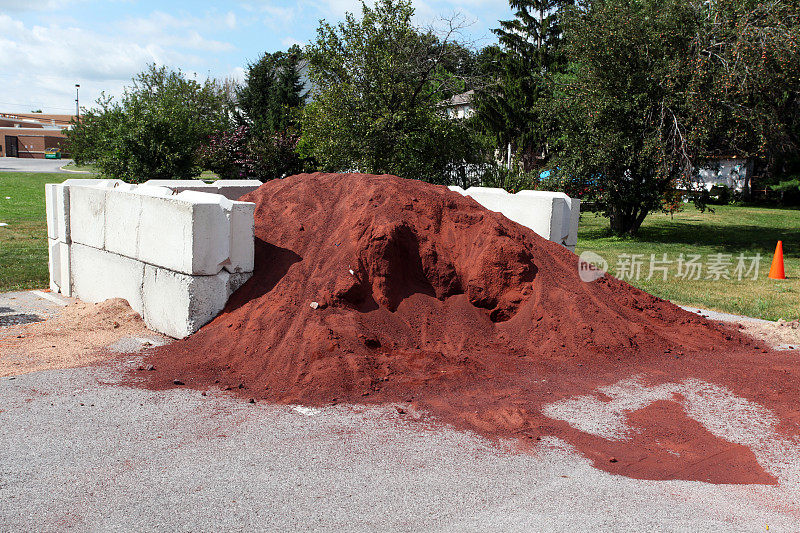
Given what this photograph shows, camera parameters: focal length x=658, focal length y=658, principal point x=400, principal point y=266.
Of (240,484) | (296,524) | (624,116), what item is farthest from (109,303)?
(624,116)

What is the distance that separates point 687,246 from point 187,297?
14589mm

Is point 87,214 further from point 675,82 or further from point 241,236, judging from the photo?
point 675,82

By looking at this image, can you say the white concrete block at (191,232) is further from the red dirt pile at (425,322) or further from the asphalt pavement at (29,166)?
the asphalt pavement at (29,166)

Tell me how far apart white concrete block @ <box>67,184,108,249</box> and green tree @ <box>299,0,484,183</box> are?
945cm

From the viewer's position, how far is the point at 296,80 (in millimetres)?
36500

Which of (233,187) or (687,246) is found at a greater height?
(233,187)

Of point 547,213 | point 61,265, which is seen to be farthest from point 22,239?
point 547,213

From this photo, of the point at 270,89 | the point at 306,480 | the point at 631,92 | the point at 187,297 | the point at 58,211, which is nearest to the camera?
the point at 306,480

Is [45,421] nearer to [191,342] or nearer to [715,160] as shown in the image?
[191,342]

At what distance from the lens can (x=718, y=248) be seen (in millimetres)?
17391

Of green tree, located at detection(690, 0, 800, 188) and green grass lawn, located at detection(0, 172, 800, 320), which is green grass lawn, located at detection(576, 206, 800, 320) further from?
green tree, located at detection(690, 0, 800, 188)

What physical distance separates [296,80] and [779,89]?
26.4 metres

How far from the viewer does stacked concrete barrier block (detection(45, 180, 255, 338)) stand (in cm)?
668

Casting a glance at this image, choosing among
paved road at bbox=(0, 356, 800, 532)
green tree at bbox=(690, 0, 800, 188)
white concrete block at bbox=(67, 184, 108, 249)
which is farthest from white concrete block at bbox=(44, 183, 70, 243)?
green tree at bbox=(690, 0, 800, 188)
